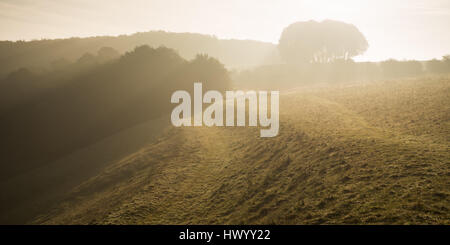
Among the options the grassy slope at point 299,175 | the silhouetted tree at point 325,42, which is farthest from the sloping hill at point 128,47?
the grassy slope at point 299,175

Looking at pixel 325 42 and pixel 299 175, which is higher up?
pixel 325 42

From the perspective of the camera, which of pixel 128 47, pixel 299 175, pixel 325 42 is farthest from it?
pixel 128 47

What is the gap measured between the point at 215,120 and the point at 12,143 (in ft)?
101

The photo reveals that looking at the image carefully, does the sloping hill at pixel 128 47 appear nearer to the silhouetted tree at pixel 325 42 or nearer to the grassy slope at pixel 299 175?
the silhouetted tree at pixel 325 42

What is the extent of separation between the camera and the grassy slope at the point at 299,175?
8.44 meters

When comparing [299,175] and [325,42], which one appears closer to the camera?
[299,175]

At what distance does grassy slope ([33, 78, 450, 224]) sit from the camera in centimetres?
844

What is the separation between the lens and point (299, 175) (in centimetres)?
1208

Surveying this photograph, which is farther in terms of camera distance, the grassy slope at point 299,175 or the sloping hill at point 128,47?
the sloping hill at point 128,47

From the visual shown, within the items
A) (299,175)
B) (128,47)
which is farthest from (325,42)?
(128,47)

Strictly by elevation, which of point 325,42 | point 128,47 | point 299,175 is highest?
point 128,47

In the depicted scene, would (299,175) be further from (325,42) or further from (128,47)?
(128,47)

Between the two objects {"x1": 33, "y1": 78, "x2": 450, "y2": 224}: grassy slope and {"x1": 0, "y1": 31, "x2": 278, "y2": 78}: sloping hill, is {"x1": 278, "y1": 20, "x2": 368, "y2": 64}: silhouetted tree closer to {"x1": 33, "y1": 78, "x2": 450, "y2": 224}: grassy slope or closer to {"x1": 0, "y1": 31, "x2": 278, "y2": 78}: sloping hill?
{"x1": 0, "y1": 31, "x2": 278, "y2": 78}: sloping hill
